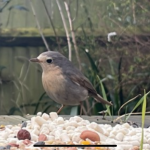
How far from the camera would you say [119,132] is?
1.45m

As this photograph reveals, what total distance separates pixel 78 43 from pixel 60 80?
6.63 feet

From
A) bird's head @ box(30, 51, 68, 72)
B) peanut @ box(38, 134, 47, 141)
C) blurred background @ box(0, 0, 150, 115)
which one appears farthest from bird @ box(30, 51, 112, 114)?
blurred background @ box(0, 0, 150, 115)

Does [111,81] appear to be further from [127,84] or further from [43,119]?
[43,119]

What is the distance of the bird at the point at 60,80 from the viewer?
246 cm

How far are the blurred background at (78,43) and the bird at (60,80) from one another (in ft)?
5.33

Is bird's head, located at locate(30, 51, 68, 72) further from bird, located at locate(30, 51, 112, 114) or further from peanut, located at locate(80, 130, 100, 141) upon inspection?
peanut, located at locate(80, 130, 100, 141)

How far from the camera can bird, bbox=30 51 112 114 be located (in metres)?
2.46

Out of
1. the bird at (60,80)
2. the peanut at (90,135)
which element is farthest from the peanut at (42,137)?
the bird at (60,80)

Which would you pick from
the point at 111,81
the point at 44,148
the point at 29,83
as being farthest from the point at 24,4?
the point at 44,148

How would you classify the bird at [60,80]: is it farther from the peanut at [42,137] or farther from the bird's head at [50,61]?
the peanut at [42,137]

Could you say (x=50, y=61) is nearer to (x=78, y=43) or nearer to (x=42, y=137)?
(x=42, y=137)

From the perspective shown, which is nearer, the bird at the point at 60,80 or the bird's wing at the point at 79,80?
the bird at the point at 60,80

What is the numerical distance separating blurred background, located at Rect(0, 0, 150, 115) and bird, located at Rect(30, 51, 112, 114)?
162 cm

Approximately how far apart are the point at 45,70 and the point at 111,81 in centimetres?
199
